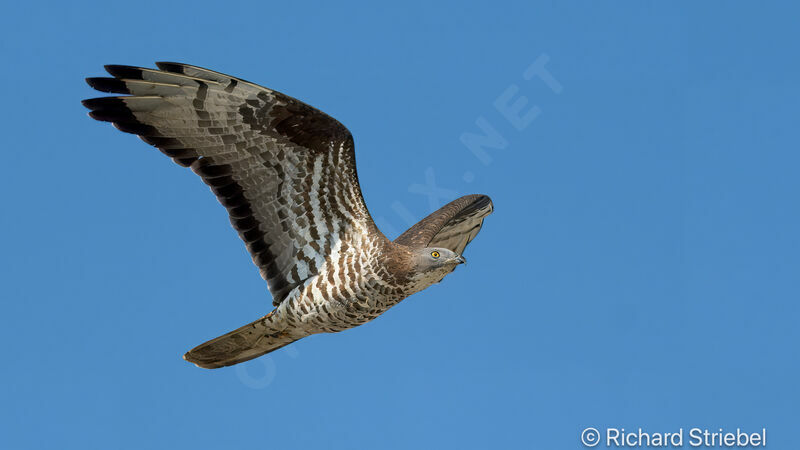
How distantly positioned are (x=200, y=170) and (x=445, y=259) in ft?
8.91

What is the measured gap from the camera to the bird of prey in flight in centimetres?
992

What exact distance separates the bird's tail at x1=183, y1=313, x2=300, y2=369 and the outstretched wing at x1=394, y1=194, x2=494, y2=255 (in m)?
2.00

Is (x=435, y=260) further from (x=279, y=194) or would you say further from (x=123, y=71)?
(x=123, y=71)

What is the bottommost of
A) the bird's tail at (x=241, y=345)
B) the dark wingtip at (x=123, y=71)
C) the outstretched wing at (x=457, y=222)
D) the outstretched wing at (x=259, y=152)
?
the bird's tail at (x=241, y=345)

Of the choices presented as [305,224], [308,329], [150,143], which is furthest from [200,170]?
[308,329]

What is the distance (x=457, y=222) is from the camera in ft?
42.5

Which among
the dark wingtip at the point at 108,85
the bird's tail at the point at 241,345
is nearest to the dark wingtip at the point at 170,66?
the dark wingtip at the point at 108,85

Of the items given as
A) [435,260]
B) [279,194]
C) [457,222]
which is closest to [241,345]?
[279,194]

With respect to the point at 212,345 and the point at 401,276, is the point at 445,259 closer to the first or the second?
the point at 401,276

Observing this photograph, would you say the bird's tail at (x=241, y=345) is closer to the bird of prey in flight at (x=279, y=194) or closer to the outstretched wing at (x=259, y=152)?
the bird of prey in flight at (x=279, y=194)

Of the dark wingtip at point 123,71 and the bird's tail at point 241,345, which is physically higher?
the dark wingtip at point 123,71

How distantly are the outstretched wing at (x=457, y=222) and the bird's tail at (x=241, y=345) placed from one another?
2.00m

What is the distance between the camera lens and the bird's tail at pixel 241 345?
1077 cm

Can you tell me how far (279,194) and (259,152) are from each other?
553 millimetres
